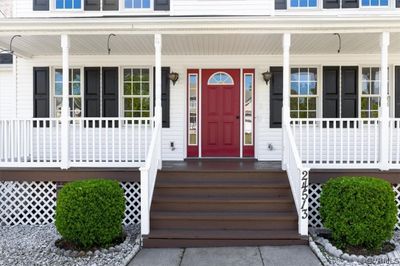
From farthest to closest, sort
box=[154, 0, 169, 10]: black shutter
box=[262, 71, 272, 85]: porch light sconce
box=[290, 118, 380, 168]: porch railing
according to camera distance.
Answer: box=[154, 0, 169, 10]: black shutter, box=[262, 71, 272, 85]: porch light sconce, box=[290, 118, 380, 168]: porch railing

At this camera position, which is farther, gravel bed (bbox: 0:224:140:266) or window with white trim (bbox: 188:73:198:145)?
window with white trim (bbox: 188:73:198:145)

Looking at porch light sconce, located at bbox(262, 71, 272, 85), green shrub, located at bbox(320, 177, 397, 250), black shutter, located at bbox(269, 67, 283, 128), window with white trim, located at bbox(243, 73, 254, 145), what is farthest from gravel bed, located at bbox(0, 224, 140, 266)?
porch light sconce, located at bbox(262, 71, 272, 85)

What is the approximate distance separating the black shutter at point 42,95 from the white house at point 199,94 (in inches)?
1.0

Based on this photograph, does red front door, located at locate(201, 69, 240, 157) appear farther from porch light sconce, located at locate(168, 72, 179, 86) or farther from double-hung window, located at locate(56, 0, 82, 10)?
double-hung window, located at locate(56, 0, 82, 10)

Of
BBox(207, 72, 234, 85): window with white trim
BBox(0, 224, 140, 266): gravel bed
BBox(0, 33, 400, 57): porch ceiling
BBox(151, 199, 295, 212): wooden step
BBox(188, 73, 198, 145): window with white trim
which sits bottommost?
BBox(0, 224, 140, 266): gravel bed

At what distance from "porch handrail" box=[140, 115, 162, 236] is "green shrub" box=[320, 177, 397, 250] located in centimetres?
269

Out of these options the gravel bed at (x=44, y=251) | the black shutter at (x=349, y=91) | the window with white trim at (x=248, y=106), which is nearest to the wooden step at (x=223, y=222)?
the gravel bed at (x=44, y=251)

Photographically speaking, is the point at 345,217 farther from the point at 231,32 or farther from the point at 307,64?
the point at 307,64

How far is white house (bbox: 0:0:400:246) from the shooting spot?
Answer: 6.81m

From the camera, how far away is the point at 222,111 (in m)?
9.06

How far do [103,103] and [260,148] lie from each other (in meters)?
3.81

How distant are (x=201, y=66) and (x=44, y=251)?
5215mm

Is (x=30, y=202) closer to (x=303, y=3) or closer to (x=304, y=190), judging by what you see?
(x=304, y=190)

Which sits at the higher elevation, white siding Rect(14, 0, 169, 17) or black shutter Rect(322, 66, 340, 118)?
white siding Rect(14, 0, 169, 17)
